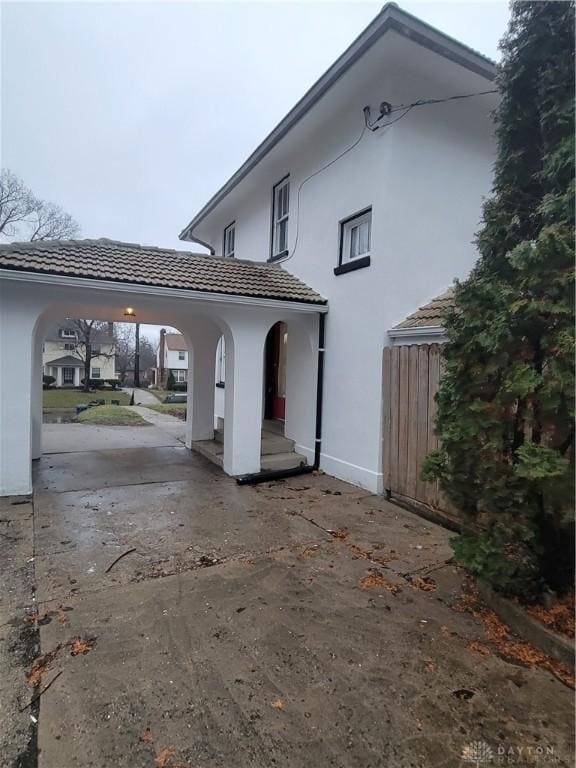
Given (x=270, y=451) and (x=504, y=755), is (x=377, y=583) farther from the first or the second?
(x=270, y=451)

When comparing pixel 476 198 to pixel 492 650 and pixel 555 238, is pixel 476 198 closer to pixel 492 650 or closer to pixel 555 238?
pixel 555 238

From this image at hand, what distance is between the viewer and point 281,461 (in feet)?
24.6

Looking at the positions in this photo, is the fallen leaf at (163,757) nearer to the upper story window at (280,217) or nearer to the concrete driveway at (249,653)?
the concrete driveway at (249,653)

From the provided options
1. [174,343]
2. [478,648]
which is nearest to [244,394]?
[478,648]

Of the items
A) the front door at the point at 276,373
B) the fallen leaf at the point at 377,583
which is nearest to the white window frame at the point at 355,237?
the front door at the point at 276,373

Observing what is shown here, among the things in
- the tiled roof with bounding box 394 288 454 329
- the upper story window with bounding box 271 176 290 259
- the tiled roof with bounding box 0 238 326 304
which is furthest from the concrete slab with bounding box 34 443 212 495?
the upper story window with bounding box 271 176 290 259

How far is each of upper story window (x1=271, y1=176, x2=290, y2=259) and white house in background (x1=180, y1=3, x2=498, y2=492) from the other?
98cm

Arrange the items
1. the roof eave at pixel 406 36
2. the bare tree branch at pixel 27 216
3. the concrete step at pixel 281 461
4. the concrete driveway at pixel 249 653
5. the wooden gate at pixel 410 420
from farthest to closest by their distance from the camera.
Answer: the bare tree branch at pixel 27 216 < the concrete step at pixel 281 461 < the wooden gate at pixel 410 420 < the roof eave at pixel 406 36 < the concrete driveway at pixel 249 653

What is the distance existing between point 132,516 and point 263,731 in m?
3.60

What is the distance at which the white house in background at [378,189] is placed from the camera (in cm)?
563

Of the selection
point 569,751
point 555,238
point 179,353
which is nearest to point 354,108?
point 555,238

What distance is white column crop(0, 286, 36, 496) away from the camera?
5.53 m

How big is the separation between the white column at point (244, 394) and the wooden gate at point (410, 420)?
228 centimetres

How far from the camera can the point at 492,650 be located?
8.37 feet
